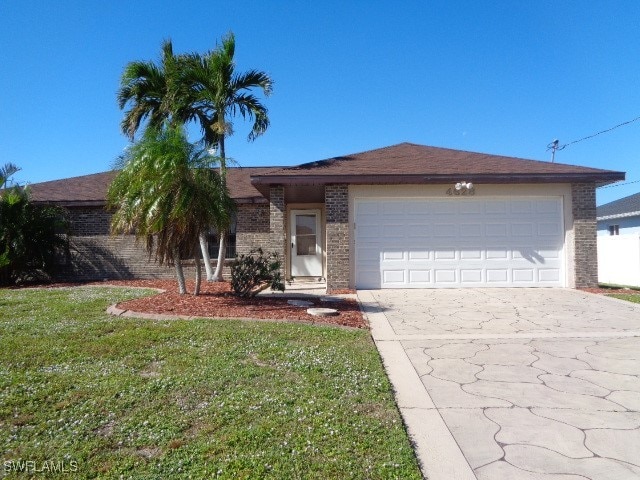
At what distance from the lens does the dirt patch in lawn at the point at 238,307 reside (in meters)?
6.91

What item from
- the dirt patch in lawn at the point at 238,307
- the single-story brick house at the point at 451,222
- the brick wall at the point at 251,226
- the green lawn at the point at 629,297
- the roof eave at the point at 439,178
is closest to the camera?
the dirt patch in lawn at the point at 238,307

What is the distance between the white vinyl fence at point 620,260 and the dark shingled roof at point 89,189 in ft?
38.3

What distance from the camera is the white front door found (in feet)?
46.9

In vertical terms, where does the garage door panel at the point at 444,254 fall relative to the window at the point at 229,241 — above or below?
below

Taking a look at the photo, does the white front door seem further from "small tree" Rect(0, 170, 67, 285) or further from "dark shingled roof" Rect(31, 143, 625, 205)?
"small tree" Rect(0, 170, 67, 285)

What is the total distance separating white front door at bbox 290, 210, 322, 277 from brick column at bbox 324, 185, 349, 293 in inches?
132

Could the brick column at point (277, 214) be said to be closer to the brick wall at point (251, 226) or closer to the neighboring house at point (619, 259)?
the brick wall at point (251, 226)

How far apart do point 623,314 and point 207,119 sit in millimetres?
11377

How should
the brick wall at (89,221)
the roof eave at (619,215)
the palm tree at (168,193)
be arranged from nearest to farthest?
the palm tree at (168,193)
the brick wall at (89,221)
the roof eave at (619,215)

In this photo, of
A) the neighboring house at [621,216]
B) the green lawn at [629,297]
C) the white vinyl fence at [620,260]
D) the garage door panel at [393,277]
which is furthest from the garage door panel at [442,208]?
the neighboring house at [621,216]

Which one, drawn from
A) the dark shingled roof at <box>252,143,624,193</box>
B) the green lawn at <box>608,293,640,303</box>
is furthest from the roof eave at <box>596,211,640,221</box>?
the green lawn at <box>608,293,640,303</box>

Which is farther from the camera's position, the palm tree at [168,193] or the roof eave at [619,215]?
the roof eave at [619,215]

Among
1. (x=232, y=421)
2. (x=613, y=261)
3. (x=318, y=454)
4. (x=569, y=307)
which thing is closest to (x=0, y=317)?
(x=232, y=421)

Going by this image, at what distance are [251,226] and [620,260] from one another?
1211 cm
